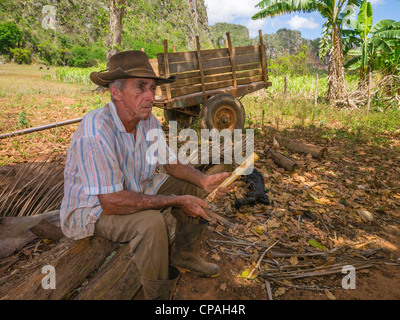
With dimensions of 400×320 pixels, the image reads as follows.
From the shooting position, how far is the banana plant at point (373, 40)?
12188 millimetres

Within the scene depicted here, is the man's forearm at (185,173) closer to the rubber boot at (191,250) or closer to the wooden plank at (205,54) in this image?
the rubber boot at (191,250)

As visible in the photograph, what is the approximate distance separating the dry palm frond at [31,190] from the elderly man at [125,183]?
1.23 m

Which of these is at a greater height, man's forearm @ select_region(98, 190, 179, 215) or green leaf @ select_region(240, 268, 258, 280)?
man's forearm @ select_region(98, 190, 179, 215)

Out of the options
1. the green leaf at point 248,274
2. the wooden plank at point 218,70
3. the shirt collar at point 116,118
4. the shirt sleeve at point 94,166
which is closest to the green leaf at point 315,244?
the green leaf at point 248,274

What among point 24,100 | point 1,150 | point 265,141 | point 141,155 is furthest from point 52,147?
point 24,100

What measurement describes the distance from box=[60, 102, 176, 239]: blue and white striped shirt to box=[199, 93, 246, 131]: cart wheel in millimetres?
3595

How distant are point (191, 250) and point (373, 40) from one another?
15.5 meters

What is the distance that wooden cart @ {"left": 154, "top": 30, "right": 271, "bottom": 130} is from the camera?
5699 mm

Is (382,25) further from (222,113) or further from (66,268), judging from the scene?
(66,268)

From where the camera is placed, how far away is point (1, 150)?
5137 mm

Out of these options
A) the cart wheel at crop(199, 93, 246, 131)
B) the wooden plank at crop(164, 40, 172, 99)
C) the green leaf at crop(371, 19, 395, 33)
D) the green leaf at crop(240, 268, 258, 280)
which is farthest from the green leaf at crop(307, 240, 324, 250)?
the green leaf at crop(371, 19, 395, 33)

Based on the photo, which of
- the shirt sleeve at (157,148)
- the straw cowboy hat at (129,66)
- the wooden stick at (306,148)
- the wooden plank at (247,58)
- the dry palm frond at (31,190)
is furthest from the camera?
the wooden plank at (247,58)

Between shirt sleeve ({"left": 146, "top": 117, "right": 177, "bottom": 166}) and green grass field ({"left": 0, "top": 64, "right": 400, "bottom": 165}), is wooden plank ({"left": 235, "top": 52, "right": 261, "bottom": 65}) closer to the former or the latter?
green grass field ({"left": 0, "top": 64, "right": 400, "bottom": 165})

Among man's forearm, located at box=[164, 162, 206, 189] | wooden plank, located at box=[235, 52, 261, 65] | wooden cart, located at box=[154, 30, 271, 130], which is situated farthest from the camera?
wooden plank, located at box=[235, 52, 261, 65]
